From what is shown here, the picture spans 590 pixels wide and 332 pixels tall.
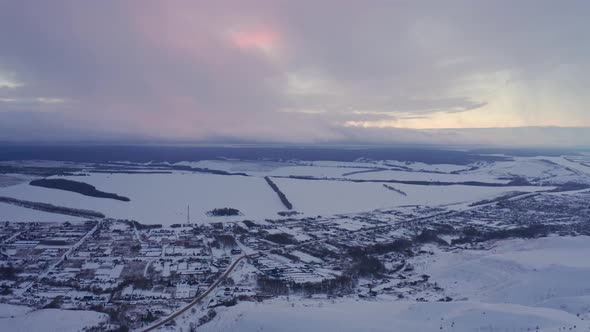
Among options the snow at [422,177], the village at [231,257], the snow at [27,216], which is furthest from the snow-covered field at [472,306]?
the snow at [422,177]

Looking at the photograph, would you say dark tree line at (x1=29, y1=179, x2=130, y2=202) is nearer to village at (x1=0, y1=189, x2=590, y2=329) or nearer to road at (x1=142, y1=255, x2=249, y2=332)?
village at (x1=0, y1=189, x2=590, y2=329)

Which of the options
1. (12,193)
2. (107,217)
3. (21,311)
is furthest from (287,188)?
(21,311)

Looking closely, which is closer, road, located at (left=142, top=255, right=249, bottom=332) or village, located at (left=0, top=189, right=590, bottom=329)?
road, located at (left=142, top=255, right=249, bottom=332)

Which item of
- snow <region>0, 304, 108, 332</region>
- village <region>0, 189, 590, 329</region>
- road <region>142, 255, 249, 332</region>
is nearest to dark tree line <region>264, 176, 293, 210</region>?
village <region>0, 189, 590, 329</region>

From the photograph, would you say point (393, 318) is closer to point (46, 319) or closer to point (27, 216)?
point (46, 319)

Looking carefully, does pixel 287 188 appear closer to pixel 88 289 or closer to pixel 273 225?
pixel 273 225

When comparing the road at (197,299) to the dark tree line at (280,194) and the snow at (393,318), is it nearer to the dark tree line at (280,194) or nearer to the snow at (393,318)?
the snow at (393,318)

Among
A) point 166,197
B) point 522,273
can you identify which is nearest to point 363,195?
point 166,197
